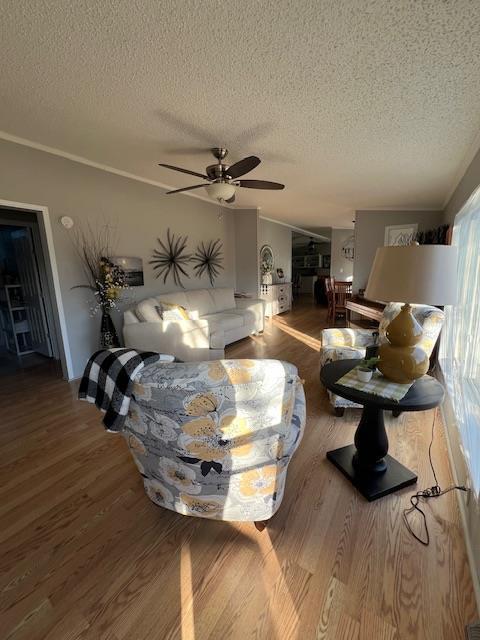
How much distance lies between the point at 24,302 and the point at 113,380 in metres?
4.26

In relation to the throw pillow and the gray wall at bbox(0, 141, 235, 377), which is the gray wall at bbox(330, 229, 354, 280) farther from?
the throw pillow

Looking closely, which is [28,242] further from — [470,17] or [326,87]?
[470,17]

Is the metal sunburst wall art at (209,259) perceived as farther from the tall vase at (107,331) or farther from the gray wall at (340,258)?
the gray wall at (340,258)

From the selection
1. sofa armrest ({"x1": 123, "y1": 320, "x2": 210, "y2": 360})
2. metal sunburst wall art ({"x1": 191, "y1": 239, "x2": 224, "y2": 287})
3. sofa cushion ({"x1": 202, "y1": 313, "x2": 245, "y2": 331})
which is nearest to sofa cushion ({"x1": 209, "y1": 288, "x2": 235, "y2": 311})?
sofa cushion ({"x1": 202, "y1": 313, "x2": 245, "y2": 331})

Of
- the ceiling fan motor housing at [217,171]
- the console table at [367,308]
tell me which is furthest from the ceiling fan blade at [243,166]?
the console table at [367,308]

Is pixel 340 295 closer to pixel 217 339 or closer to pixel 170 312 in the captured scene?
pixel 217 339

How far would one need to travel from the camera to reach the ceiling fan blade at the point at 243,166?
2120mm

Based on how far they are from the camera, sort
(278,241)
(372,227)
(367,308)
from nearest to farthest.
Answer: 1. (367,308)
2. (372,227)
3. (278,241)

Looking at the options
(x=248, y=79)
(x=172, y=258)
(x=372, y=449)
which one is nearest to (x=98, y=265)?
(x=172, y=258)

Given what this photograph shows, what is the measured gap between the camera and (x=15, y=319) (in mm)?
4242

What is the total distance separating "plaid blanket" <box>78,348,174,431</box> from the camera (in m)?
1.10

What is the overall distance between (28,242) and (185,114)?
3.19 m

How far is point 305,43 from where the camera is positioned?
4.40ft

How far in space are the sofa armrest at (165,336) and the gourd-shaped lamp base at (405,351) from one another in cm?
232
